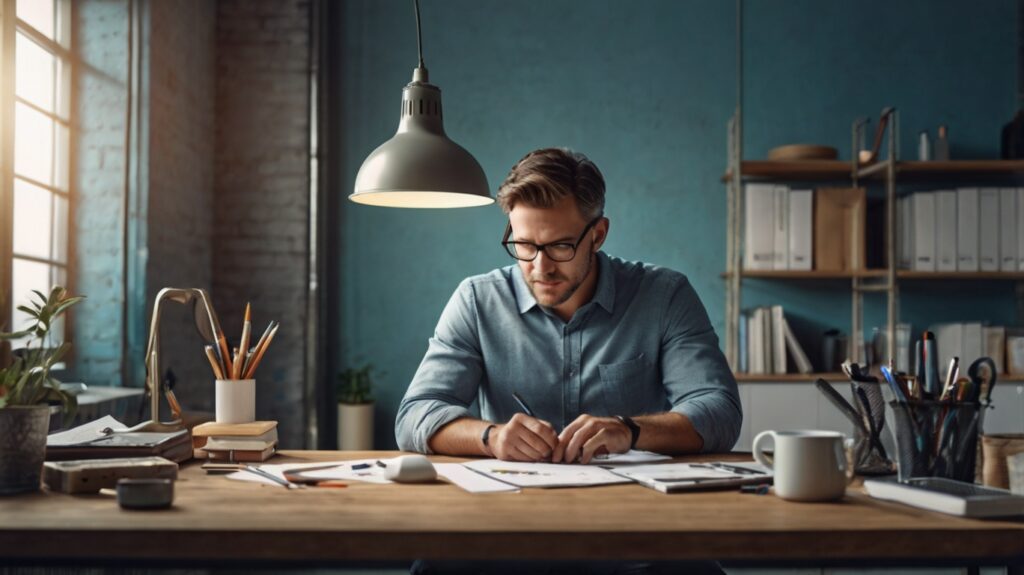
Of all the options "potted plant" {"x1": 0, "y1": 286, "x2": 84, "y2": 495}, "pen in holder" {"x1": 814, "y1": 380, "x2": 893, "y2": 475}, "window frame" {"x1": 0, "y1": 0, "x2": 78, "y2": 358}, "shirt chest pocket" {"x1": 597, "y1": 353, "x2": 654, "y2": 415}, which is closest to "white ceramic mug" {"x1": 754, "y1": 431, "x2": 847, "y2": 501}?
"pen in holder" {"x1": 814, "y1": 380, "x2": 893, "y2": 475}

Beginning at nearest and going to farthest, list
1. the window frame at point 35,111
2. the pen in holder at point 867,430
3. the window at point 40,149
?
the pen in holder at point 867,430 < the window frame at point 35,111 < the window at point 40,149

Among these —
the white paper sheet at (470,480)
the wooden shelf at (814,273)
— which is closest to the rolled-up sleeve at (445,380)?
the white paper sheet at (470,480)

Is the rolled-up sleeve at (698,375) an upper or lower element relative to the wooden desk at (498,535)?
upper

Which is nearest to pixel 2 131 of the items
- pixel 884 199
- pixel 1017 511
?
pixel 1017 511

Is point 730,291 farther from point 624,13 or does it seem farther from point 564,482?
point 564,482

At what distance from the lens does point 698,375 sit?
2082 mm

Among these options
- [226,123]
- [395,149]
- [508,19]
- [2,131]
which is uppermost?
[508,19]

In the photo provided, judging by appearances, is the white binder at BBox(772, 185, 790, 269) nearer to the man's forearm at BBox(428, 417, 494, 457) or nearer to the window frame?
the man's forearm at BBox(428, 417, 494, 457)

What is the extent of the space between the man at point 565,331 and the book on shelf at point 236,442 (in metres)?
0.39

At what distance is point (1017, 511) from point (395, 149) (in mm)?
1381

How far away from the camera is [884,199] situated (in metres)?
4.36

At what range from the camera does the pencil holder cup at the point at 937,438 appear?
1.42m

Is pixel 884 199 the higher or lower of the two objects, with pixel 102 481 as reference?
higher

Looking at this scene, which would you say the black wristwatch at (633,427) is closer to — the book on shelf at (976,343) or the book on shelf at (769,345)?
the book on shelf at (769,345)
